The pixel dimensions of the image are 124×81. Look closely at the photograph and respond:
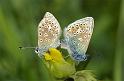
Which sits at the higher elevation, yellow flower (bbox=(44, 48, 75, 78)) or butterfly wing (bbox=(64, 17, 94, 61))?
butterfly wing (bbox=(64, 17, 94, 61))

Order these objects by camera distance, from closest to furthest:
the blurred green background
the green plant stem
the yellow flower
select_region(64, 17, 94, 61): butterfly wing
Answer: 1. the yellow flower
2. select_region(64, 17, 94, 61): butterfly wing
3. the green plant stem
4. the blurred green background

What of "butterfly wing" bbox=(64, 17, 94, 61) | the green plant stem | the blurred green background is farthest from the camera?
the blurred green background

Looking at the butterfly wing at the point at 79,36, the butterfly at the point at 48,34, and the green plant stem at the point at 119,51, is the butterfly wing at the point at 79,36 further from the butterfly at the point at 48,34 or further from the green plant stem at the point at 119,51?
the green plant stem at the point at 119,51

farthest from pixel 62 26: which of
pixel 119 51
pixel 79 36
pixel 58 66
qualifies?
pixel 58 66

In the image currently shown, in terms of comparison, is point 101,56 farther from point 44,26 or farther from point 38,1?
point 44,26

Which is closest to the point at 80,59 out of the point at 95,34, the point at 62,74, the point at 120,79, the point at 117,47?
the point at 62,74

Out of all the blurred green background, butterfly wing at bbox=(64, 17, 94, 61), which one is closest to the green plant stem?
the blurred green background

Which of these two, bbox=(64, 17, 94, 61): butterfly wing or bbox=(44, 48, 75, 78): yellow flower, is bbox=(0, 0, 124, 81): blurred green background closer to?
bbox=(64, 17, 94, 61): butterfly wing
